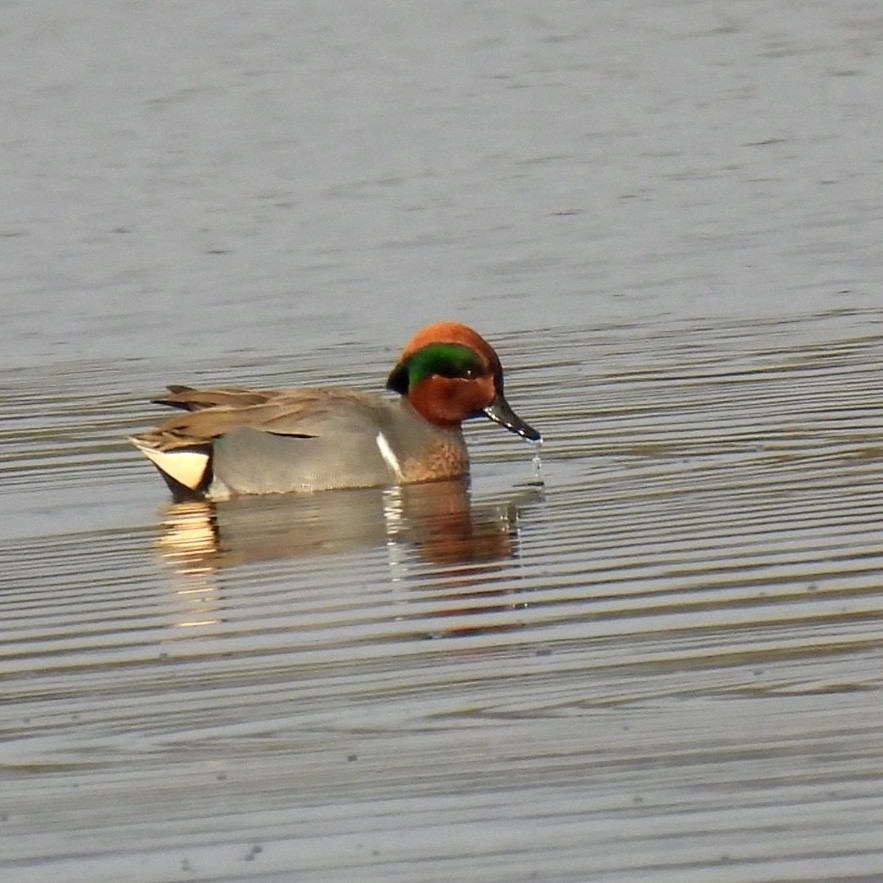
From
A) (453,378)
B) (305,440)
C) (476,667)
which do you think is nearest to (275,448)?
(305,440)

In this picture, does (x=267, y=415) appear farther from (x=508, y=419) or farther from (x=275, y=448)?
(x=508, y=419)

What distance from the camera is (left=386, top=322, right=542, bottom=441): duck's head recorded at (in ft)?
35.5

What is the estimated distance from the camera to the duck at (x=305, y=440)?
1046 centimetres

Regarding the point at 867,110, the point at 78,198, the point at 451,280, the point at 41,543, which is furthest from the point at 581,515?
the point at 867,110

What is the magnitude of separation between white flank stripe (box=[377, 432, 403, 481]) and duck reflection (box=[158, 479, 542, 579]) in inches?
3.6

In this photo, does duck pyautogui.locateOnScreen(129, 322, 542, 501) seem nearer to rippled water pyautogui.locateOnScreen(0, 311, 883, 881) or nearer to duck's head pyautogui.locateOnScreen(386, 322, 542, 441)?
duck's head pyautogui.locateOnScreen(386, 322, 542, 441)

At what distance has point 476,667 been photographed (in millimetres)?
6422

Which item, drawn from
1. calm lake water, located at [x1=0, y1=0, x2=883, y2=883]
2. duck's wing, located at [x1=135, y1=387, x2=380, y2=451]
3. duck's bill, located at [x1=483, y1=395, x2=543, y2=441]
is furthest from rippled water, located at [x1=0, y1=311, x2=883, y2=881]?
duck's wing, located at [x1=135, y1=387, x2=380, y2=451]

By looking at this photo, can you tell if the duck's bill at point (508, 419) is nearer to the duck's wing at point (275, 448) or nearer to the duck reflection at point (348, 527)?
the duck reflection at point (348, 527)

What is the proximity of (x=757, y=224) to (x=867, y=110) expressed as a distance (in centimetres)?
498

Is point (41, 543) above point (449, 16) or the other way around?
above

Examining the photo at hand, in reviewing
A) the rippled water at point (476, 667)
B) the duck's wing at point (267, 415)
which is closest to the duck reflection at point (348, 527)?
the rippled water at point (476, 667)

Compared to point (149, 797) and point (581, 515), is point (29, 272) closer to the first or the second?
point (581, 515)

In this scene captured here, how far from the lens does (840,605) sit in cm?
681
